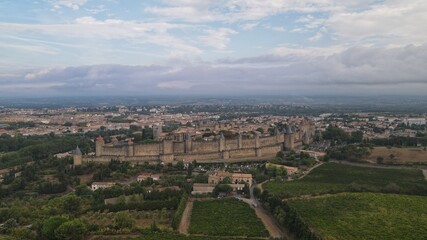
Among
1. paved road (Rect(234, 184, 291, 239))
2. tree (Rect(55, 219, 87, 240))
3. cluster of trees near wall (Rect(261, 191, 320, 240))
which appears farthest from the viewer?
paved road (Rect(234, 184, 291, 239))

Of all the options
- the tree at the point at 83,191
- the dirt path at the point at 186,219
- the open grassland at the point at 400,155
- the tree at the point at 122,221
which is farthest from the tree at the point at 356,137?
the tree at the point at 122,221

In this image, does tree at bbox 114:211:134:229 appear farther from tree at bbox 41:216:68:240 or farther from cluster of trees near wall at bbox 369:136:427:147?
cluster of trees near wall at bbox 369:136:427:147

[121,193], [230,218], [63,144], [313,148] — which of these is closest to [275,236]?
[230,218]

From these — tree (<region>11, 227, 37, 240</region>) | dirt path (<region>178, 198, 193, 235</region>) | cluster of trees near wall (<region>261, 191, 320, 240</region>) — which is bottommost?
dirt path (<region>178, 198, 193, 235</region>)

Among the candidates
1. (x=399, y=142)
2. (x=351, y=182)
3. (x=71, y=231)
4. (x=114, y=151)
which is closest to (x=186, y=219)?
(x=71, y=231)

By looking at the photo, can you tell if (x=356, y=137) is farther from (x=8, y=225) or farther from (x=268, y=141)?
(x=8, y=225)

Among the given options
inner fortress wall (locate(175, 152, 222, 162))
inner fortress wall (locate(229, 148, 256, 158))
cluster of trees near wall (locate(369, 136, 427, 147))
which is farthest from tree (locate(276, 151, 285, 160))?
cluster of trees near wall (locate(369, 136, 427, 147))

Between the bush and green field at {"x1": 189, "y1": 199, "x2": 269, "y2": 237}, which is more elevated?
the bush

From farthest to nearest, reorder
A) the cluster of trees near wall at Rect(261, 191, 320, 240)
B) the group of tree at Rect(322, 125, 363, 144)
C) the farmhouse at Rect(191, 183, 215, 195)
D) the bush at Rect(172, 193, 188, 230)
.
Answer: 1. the group of tree at Rect(322, 125, 363, 144)
2. the farmhouse at Rect(191, 183, 215, 195)
3. the bush at Rect(172, 193, 188, 230)
4. the cluster of trees near wall at Rect(261, 191, 320, 240)
